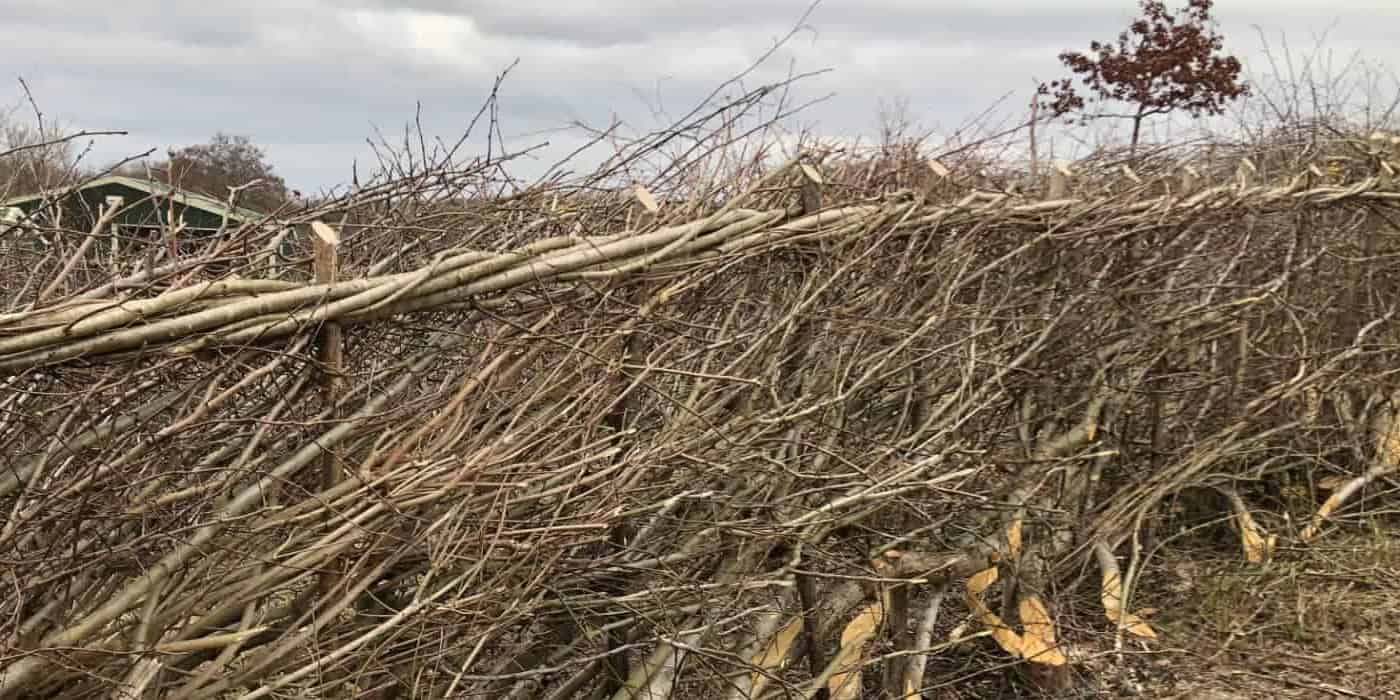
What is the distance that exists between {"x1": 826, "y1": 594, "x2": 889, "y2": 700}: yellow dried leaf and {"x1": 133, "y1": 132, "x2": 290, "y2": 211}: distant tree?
2379mm

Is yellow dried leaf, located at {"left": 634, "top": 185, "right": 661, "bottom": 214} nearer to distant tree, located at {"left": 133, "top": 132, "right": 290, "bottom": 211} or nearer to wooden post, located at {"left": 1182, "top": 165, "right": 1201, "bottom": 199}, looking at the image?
distant tree, located at {"left": 133, "top": 132, "right": 290, "bottom": 211}

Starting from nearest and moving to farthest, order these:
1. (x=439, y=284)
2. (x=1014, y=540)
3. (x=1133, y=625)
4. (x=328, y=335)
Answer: (x=328, y=335)
(x=439, y=284)
(x=1014, y=540)
(x=1133, y=625)

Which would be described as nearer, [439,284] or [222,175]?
[439,284]

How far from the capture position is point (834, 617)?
4.07 metres

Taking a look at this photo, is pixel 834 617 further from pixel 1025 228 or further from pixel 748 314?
pixel 1025 228

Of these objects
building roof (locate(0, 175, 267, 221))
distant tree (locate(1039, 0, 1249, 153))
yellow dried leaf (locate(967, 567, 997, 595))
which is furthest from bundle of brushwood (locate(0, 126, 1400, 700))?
distant tree (locate(1039, 0, 1249, 153))

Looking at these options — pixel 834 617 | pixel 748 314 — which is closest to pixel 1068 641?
pixel 834 617

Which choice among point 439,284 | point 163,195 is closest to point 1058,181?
point 439,284

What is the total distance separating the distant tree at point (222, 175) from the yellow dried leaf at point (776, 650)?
2.13m

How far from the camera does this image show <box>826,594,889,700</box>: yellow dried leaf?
3856 millimetres

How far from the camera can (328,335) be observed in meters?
2.62

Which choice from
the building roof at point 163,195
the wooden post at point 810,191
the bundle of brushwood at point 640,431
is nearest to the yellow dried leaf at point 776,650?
the bundle of brushwood at point 640,431

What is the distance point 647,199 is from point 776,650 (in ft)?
5.29

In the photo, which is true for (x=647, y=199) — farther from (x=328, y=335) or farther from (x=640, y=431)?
(x=328, y=335)
